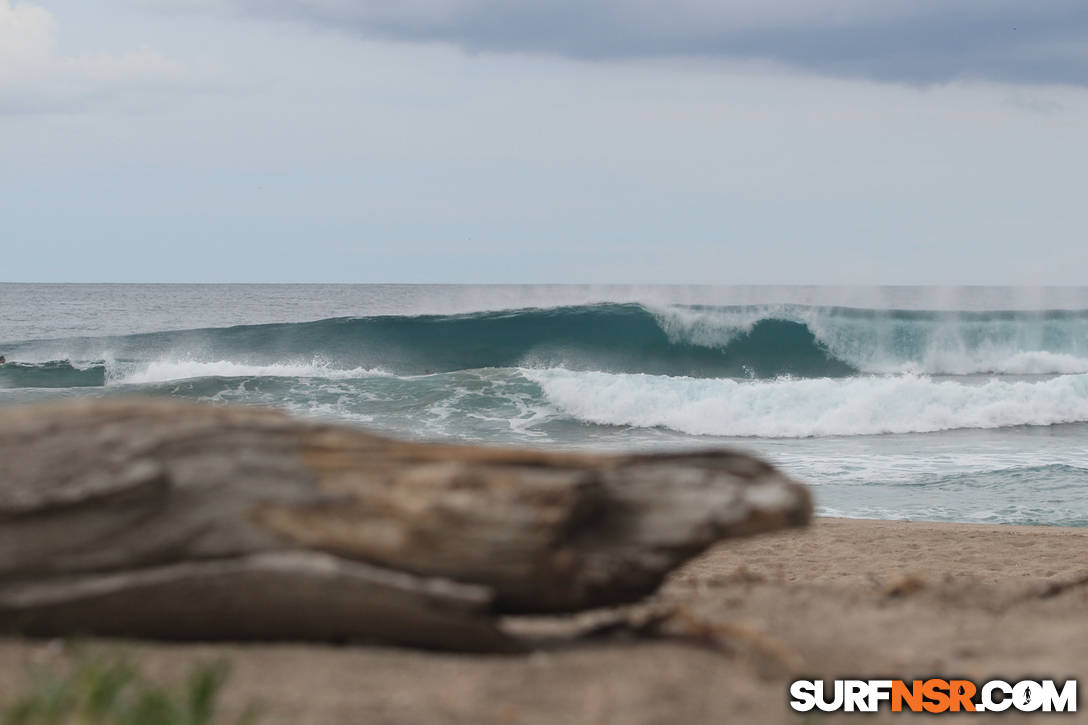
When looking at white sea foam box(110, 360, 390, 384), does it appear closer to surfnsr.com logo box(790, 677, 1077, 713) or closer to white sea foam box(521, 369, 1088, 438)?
white sea foam box(521, 369, 1088, 438)

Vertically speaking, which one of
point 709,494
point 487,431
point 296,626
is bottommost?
point 487,431

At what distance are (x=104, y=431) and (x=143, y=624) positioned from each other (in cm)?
65

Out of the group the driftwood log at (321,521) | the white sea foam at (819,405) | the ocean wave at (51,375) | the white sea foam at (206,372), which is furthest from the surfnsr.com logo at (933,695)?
the ocean wave at (51,375)

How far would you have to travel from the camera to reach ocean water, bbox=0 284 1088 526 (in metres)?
13.2

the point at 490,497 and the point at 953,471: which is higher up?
the point at 490,497

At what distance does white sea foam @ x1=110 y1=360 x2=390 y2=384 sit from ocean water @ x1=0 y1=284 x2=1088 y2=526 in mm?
103

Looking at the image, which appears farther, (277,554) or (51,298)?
(51,298)

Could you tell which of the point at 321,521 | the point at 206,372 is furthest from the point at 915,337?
the point at 321,521

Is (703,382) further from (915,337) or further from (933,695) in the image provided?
(933,695)

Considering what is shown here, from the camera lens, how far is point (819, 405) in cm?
1834

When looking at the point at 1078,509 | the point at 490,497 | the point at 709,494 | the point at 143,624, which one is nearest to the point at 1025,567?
the point at 1078,509

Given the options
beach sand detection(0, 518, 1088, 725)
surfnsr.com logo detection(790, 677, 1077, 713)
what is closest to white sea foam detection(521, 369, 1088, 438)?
beach sand detection(0, 518, 1088, 725)

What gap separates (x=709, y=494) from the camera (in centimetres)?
304

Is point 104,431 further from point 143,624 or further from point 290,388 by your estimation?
point 290,388
